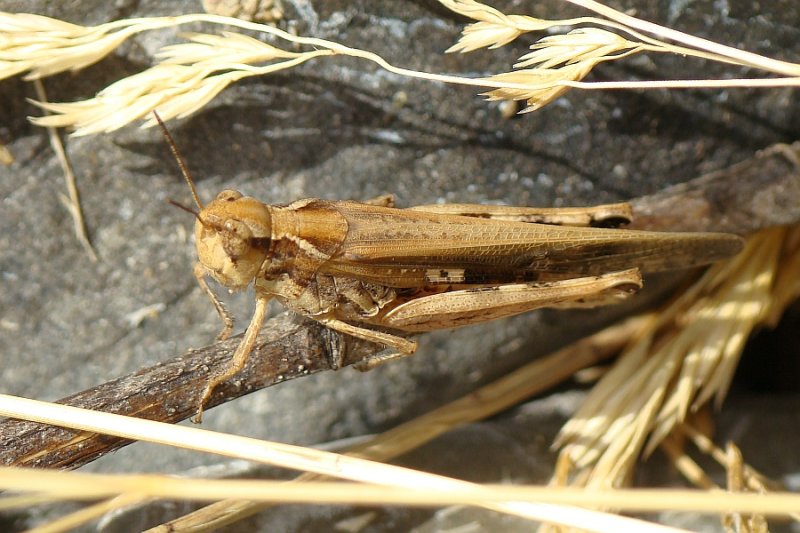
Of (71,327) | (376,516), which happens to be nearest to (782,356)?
(376,516)

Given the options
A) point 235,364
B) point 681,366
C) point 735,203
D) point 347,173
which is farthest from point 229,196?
point 681,366

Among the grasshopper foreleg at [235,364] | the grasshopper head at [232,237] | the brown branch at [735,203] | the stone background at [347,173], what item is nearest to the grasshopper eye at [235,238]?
the grasshopper head at [232,237]

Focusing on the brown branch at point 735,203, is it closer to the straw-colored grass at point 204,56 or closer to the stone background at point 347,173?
the stone background at point 347,173

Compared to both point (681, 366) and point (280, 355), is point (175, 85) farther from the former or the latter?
→ point (681, 366)

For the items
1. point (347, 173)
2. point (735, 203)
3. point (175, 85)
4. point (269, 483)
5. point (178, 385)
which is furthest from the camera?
point (347, 173)

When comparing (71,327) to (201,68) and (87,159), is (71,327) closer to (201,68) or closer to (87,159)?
(87,159)

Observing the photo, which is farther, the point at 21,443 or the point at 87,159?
the point at 87,159

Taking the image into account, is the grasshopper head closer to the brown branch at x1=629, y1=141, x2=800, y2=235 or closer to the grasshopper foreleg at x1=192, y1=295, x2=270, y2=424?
the grasshopper foreleg at x1=192, y1=295, x2=270, y2=424
